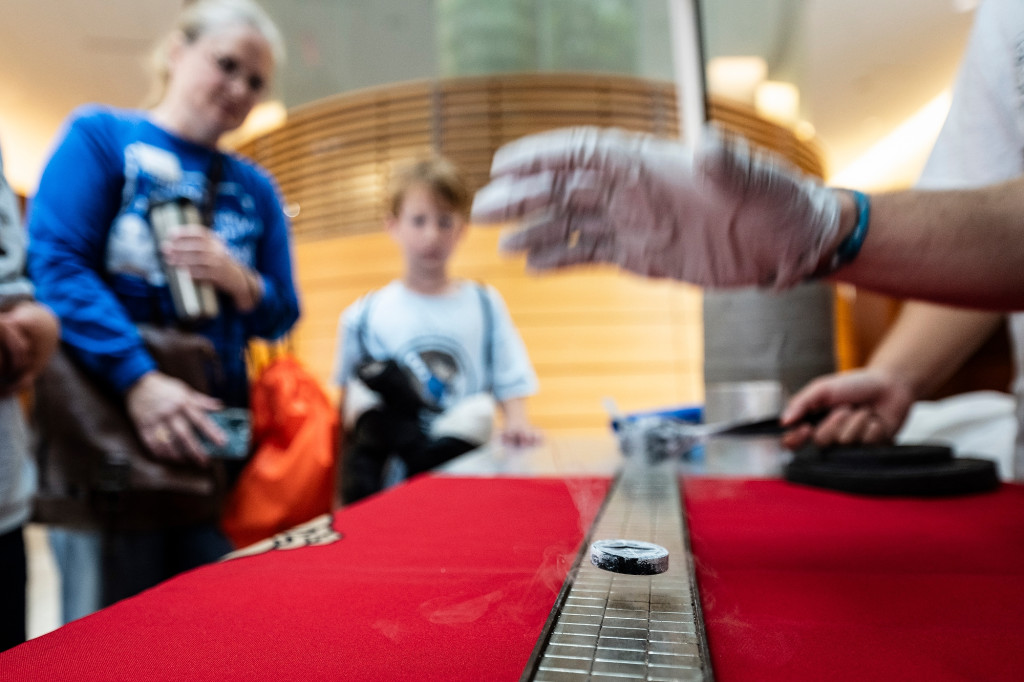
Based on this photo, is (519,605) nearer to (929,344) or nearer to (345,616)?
(345,616)

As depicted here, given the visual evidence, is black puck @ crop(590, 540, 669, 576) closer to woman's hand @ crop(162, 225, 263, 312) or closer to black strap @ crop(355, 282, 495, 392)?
woman's hand @ crop(162, 225, 263, 312)

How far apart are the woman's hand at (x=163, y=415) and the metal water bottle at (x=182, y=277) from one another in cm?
12

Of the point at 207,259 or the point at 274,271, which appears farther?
the point at 274,271

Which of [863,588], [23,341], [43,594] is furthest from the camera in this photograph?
[43,594]

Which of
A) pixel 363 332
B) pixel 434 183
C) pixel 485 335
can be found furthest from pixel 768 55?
pixel 363 332

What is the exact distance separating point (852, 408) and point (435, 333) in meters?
1.17

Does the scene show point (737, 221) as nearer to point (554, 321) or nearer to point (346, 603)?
point (346, 603)

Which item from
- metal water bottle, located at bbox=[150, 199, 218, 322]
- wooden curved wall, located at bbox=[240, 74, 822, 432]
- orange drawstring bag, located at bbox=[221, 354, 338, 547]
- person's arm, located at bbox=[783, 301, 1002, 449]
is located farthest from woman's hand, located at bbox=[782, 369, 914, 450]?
wooden curved wall, located at bbox=[240, 74, 822, 432]

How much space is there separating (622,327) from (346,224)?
253 cm

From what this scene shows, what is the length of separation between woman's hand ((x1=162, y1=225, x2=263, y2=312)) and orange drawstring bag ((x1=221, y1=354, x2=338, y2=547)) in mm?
215

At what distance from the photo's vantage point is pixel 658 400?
4.82 m

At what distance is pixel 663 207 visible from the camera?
0.58m

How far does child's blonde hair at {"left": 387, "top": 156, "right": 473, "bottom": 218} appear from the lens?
1.94 metres

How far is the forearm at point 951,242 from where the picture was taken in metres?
0.50
